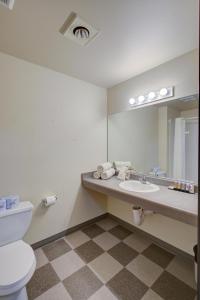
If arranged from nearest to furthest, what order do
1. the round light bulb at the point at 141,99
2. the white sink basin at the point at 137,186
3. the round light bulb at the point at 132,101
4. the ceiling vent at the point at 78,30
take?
1. the ceiling vent at the point at 78,30
2. the white sink basin at the point at 137,186
3. the round light bulb at the point at 141,99
4. the round light bulb at the point at 132,101

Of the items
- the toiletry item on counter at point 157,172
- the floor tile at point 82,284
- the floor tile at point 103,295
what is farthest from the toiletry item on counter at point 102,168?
the floor tile at point 103,295

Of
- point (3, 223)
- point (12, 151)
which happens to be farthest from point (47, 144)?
point (3, 223)

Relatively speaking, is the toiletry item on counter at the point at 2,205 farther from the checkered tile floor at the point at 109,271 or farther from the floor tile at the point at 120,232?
the floor tile at the point at 120,232

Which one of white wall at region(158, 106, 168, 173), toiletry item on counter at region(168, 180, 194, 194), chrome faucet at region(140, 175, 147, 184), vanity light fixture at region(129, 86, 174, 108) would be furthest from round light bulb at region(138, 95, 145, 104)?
toiletry item on counter at region(168, 180, 194, 194)

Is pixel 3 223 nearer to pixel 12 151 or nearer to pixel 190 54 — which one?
pixel 12 151

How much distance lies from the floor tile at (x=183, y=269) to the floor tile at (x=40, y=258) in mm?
1364

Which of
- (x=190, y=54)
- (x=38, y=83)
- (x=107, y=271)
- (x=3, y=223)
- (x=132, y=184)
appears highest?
(x=190, y=54)

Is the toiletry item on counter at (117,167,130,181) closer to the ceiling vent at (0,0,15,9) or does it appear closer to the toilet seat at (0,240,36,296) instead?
the toilet seat at (0,240,36,296)

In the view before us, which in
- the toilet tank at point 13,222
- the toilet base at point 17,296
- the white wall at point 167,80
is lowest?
the toilet base at point 17,296

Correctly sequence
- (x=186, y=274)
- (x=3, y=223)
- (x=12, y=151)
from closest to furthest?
(x=3, y=223) < (x=186, y=274) < (x=12, y=151)

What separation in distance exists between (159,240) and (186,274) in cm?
45

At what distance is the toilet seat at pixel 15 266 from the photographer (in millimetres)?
1038

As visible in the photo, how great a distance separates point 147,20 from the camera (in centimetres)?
120

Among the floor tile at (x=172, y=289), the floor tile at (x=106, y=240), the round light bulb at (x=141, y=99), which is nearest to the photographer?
the floor tile at (x=172, y=289)
